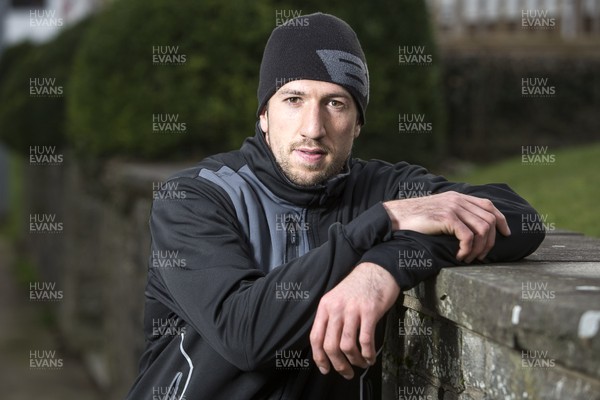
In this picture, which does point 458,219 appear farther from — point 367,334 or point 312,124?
point 312,124

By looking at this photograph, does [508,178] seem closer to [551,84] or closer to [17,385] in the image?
[551,84]

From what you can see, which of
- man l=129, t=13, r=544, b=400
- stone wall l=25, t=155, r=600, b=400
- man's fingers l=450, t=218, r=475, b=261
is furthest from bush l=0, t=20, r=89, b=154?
man's fingers l=450, t=218, r=475, b=261

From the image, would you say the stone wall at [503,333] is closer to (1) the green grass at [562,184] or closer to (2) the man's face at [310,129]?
(2) the man's face at [310,129]

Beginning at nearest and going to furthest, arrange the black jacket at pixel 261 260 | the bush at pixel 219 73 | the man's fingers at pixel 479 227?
Result: the black jacket at pixel 261 260 < the man's fingers at pixel 479 227 < the bush at pixel 219 73

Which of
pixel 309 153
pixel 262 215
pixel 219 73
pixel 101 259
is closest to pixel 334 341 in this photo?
pixel 262 215

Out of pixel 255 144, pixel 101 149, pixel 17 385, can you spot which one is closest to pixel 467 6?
pixel 101 149

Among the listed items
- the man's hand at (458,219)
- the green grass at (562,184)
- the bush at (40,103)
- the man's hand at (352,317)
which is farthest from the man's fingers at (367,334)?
the bush at (40,103)

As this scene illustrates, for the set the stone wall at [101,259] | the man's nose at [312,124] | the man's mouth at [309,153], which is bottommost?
the stone wall at [101,259]

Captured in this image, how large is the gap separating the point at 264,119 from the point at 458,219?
0.79 m

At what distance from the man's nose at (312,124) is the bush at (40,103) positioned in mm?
7482

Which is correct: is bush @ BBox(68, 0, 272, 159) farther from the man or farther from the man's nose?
the man's nose

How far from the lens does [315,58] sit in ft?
10.1

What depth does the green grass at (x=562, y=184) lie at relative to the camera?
5523mm

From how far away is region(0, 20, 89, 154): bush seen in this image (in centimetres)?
1083
